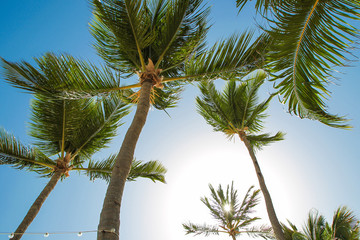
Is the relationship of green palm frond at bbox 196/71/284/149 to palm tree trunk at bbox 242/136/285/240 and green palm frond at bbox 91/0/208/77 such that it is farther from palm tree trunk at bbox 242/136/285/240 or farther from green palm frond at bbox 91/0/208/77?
green palm frond at bbox 91/0/208/77

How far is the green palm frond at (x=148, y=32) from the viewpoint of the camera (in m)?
4.00

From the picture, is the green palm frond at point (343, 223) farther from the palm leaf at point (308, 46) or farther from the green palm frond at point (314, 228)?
the palm leaf at point (308, 46)

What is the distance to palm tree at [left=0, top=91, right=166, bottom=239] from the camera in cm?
567

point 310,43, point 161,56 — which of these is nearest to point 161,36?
point 161,56

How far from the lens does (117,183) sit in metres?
2.42

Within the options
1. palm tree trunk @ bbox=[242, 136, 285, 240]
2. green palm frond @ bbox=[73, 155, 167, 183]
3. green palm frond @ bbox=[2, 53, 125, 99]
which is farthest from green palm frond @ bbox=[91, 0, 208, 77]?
palm tree trunk @ bbox=[242, 136, 285, 240]

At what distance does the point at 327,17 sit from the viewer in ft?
8.13

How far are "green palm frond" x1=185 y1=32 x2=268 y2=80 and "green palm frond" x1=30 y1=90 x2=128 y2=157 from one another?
2.45m

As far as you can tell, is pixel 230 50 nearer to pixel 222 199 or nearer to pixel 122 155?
pixel 122 155

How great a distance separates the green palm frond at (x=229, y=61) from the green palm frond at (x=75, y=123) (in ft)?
8.03

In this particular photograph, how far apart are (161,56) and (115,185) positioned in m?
3.17

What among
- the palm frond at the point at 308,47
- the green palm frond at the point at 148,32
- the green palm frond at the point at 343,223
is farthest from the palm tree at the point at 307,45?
the green palm frond at the point at 343,223

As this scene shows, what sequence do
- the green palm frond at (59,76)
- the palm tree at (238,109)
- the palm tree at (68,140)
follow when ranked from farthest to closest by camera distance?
the palm tree at (238,109) < the palm tree at (68,140) < the green palm frond at (59,76)

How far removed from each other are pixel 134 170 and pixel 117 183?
14.0 ft
